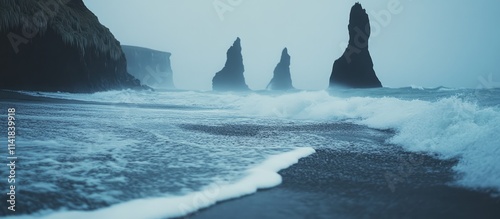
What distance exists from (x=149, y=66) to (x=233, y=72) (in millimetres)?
45628

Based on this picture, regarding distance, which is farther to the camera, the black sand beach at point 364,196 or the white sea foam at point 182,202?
the black sand beach at point 364,196

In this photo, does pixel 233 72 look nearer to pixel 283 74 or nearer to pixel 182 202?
pixel 283 74

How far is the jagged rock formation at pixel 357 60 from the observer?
52.7 meters

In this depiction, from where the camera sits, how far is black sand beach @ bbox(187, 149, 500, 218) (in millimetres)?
1855

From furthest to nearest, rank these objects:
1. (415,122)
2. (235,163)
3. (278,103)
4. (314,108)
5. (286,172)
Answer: (278,103) → (314,108) → (415,122) → (235,163) → (286,172)

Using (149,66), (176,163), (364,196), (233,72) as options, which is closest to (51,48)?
(176,163)

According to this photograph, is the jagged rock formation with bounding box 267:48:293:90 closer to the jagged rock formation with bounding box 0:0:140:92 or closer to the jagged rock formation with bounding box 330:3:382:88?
the jagged rock formation with bounding box 330:3:382:88

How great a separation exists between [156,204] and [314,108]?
32.3ft

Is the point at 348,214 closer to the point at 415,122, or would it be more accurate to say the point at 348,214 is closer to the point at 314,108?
the point at 415,122

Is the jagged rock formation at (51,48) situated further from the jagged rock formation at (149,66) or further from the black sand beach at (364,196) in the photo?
the jagged rock formation at (149,66)

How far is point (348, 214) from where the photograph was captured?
6.03 feet

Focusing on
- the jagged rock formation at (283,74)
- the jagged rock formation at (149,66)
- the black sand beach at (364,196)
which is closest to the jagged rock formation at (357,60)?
the jagged rock formation at (283,74)

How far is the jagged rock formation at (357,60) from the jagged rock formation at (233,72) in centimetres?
3482

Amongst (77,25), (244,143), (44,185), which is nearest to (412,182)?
(244,143)
